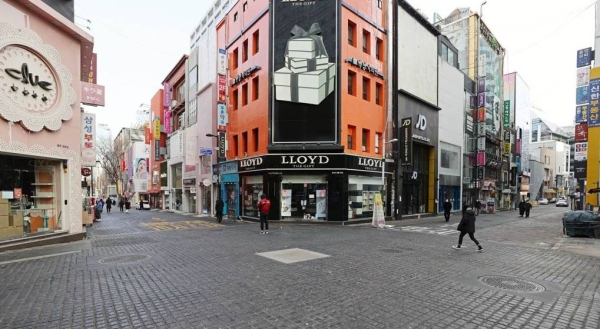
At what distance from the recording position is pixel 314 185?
20.7 meters

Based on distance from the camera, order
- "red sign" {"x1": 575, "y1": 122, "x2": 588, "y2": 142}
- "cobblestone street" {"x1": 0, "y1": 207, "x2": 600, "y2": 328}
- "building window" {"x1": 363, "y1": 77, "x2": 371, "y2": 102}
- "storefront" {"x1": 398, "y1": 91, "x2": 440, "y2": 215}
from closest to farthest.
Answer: "cobblestone street" {"x1": 0, "y1": 207, "x2": 600, "y2": 328} → "red sign" {"x1": 575, "y1": 122, "x2": 588, "y2": 142} → "building window" {"x1": 363, "y1": 77, "x2": 371, "y2": 102} → "storefront" {"x1": 398, "y1": 91, "x2": 440, "y2": 215}

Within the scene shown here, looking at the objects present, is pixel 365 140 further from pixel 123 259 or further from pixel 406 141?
pixel 123 259

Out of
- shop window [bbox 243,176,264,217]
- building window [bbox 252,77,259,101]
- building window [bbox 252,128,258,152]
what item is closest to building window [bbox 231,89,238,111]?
building window [bbox 252,77,259,101]

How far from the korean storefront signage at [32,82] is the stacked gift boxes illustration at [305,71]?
39.6ft

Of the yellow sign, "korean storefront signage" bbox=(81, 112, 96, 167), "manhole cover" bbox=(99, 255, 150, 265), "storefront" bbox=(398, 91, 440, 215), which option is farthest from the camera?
the yellow sign

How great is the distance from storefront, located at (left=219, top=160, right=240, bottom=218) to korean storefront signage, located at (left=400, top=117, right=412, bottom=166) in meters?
13.7

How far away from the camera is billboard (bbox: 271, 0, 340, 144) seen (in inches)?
816

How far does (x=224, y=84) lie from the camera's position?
2684 centimetres

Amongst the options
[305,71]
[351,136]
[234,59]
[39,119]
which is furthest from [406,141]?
[39,119]

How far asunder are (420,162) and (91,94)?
26626mm

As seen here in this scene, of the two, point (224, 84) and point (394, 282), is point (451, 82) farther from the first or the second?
point (394, 282)

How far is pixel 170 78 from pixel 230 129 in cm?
2380

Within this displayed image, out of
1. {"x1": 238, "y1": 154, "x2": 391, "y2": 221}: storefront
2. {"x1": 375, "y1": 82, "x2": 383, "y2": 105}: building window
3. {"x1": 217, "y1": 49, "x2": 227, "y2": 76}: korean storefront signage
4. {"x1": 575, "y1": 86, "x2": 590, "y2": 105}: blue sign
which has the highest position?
{"x1": 217, "y1": 49, "x2": 227, "y2": 76}: korean storefront signage

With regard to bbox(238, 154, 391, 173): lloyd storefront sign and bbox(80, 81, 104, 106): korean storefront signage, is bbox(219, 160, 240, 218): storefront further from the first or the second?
bbox(80, 81, 104, 106): korean storefront signage
